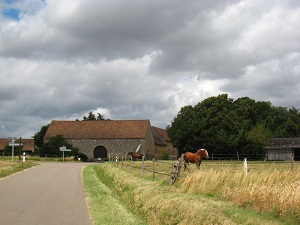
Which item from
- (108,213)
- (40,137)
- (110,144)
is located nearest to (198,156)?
(108,213)

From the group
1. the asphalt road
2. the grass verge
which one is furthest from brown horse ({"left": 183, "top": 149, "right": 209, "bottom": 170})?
the grass verge

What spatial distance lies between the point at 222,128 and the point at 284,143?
9644 mm

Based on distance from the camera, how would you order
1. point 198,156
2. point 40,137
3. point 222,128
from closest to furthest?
point 198,156 → point 222,128 → point 40,137

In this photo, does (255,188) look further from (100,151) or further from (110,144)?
(100,151)

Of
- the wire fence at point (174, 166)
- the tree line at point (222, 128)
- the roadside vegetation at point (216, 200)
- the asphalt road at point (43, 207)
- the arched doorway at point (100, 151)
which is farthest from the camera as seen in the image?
the arched doorway at point (100, 151)

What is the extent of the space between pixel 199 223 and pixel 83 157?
66.5 metres

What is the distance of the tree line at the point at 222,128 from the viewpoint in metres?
65.9

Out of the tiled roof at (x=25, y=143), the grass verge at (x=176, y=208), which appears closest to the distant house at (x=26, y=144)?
the tiled roof at (x=25, y=143)

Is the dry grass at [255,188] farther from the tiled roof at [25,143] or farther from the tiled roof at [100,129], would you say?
the tiled roof at [25,143]

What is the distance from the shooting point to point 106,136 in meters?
84.0

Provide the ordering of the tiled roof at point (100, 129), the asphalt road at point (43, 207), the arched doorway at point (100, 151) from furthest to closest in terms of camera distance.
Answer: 1. the tiled roof at point (100, 129)
2. the arched doorway at point (100, 151)
3. the asphalt road at point (43, 207)

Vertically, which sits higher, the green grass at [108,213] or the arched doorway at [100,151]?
the arched doorway at [100,151]

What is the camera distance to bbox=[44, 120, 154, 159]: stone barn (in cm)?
8325

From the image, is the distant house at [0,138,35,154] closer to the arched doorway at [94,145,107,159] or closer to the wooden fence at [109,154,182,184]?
the arched doorway at [94,145,107,159]
